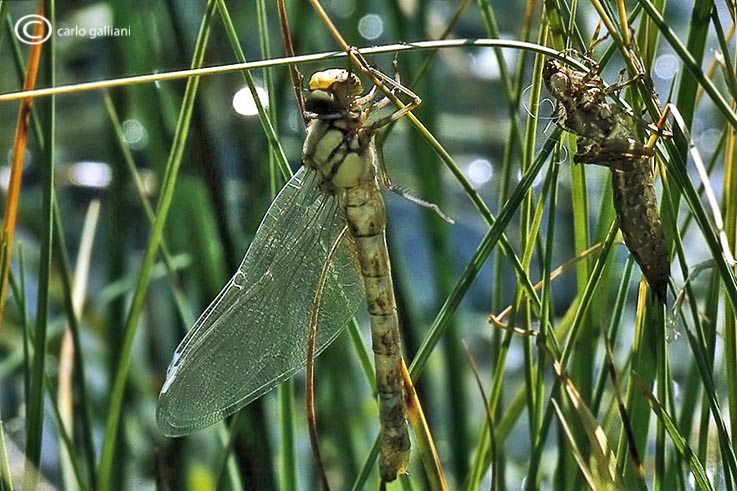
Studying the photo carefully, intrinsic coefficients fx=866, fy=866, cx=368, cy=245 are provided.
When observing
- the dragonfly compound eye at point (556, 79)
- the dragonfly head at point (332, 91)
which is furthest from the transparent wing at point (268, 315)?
the dragonfly compound eye at point (556, 79)

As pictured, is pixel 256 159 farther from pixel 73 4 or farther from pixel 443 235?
pixel 73 4

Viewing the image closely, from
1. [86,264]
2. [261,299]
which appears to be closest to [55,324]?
[86,264]

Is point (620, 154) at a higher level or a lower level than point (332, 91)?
lower

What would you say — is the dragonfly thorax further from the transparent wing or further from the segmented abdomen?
the segmented abdomen

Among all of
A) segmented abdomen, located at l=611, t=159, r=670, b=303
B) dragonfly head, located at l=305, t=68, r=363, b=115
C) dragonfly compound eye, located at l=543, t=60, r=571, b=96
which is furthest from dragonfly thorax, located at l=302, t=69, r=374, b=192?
segmented abdomen, located at l=611, t=159, r=670, b=303

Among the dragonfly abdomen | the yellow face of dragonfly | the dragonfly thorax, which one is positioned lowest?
the dragonfly abdomen

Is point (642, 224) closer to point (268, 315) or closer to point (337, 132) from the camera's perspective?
point (337, 132)

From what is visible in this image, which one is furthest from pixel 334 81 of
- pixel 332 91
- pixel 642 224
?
pixel 642 224
